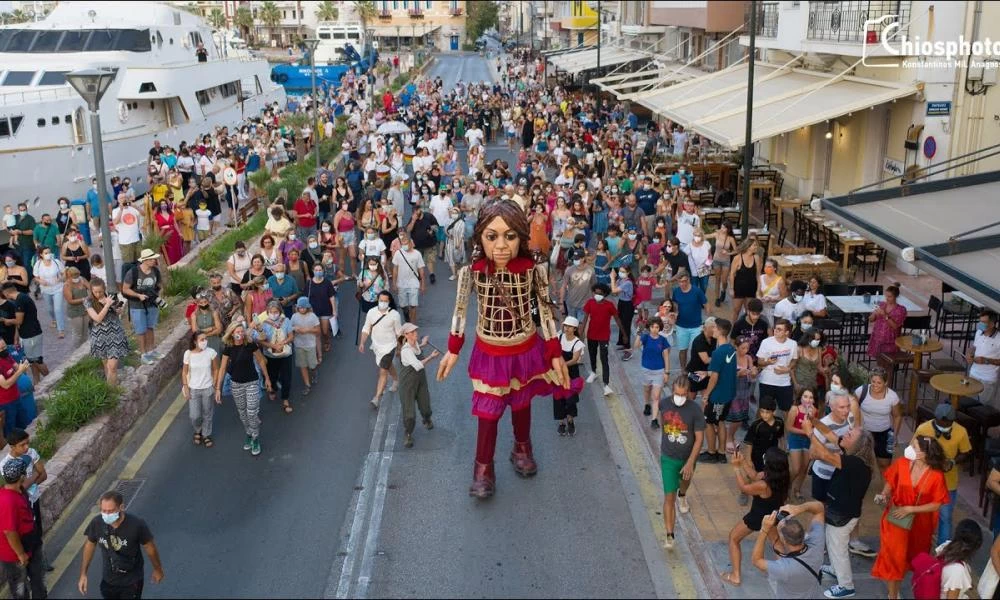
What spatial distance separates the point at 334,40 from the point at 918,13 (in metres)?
75.5

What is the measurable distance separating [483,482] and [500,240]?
2253 mm

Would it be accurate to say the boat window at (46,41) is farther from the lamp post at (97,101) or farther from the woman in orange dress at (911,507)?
the woman in orange dress at (911,507)

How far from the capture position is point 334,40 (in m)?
86.0

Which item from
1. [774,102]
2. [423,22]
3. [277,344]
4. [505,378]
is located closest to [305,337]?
[277,344]

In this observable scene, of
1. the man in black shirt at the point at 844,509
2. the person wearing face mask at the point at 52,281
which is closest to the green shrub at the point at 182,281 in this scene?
the person wearing face mask at the point at 52,281

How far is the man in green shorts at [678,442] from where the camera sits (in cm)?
805

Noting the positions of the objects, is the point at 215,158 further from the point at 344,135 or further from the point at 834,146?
the point at 834,146

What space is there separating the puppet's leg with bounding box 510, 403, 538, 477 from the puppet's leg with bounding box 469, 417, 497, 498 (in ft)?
1.20

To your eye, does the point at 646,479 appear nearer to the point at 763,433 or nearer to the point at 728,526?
the point at 728,526

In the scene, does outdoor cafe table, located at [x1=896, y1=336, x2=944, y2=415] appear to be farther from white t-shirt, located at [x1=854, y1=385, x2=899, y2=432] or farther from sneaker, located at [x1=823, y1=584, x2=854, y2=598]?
sneaker, located at [x1=823, y1=584, x2=854, y2=598]

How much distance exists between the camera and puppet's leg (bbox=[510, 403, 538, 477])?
9.48 m

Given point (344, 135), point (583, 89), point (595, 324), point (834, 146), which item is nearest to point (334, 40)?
point (583, 89)

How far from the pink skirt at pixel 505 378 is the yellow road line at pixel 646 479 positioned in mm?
1286

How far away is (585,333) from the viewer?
1234 centimetres
